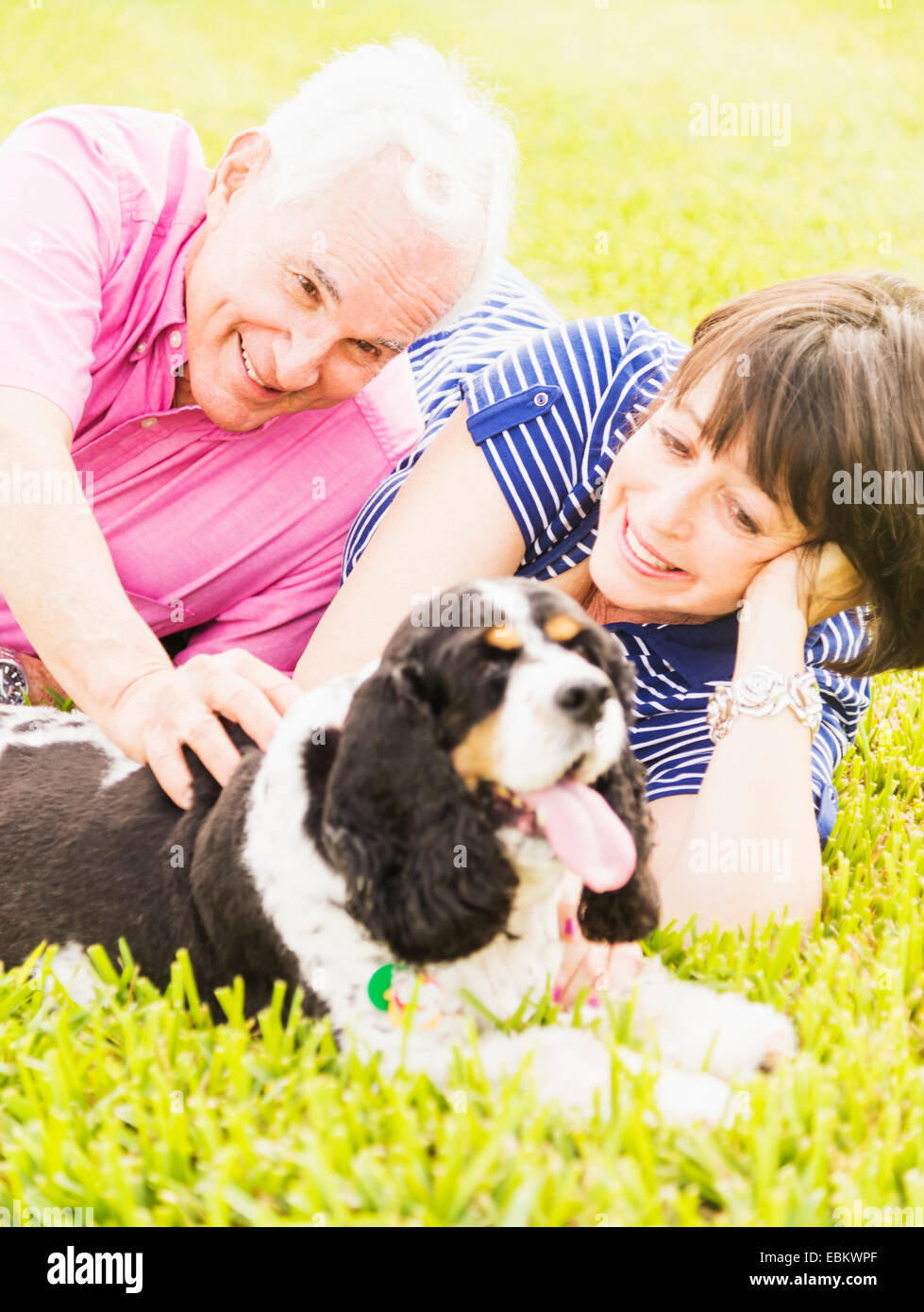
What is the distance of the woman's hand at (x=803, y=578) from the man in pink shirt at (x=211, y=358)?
3.59 feet

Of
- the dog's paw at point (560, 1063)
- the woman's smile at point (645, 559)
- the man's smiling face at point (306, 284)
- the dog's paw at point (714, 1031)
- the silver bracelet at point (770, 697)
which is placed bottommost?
the dog's paw at point (714, 1031)

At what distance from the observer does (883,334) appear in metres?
2.96

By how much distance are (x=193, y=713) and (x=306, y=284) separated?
114 centimetres

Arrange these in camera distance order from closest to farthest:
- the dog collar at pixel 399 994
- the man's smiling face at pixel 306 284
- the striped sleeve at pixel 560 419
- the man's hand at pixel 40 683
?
the dog collar at pixel 399 994
the man's smiling face at pixel 306 284
the striped sleeve at pixel 560 419
the man's hand at pixel 40 683

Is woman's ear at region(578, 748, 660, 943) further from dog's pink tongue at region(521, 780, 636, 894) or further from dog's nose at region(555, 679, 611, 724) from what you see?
dog's nose at region(555, 679, 611, 724)

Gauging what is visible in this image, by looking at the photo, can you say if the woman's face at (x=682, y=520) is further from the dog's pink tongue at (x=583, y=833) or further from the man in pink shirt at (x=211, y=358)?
the dog's pink tongue at (x=583, y=833)

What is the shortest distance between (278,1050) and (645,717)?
66.7 inches

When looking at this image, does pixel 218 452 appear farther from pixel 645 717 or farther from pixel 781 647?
pixel 781 647

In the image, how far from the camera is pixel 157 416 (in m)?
3.50

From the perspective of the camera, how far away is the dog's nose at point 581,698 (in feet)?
6.38

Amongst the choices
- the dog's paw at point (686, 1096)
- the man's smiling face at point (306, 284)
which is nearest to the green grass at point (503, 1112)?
the dog's paw at point (686, 1096)

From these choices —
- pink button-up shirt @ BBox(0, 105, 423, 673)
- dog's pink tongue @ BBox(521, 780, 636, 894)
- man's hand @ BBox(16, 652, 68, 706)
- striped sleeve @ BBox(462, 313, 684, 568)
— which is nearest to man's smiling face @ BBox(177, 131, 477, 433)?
pink button-up shirt @ BBox(0, 105, 423, 673)

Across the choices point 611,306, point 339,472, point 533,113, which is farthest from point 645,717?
point 533,113

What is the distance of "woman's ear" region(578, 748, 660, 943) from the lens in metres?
2.33
